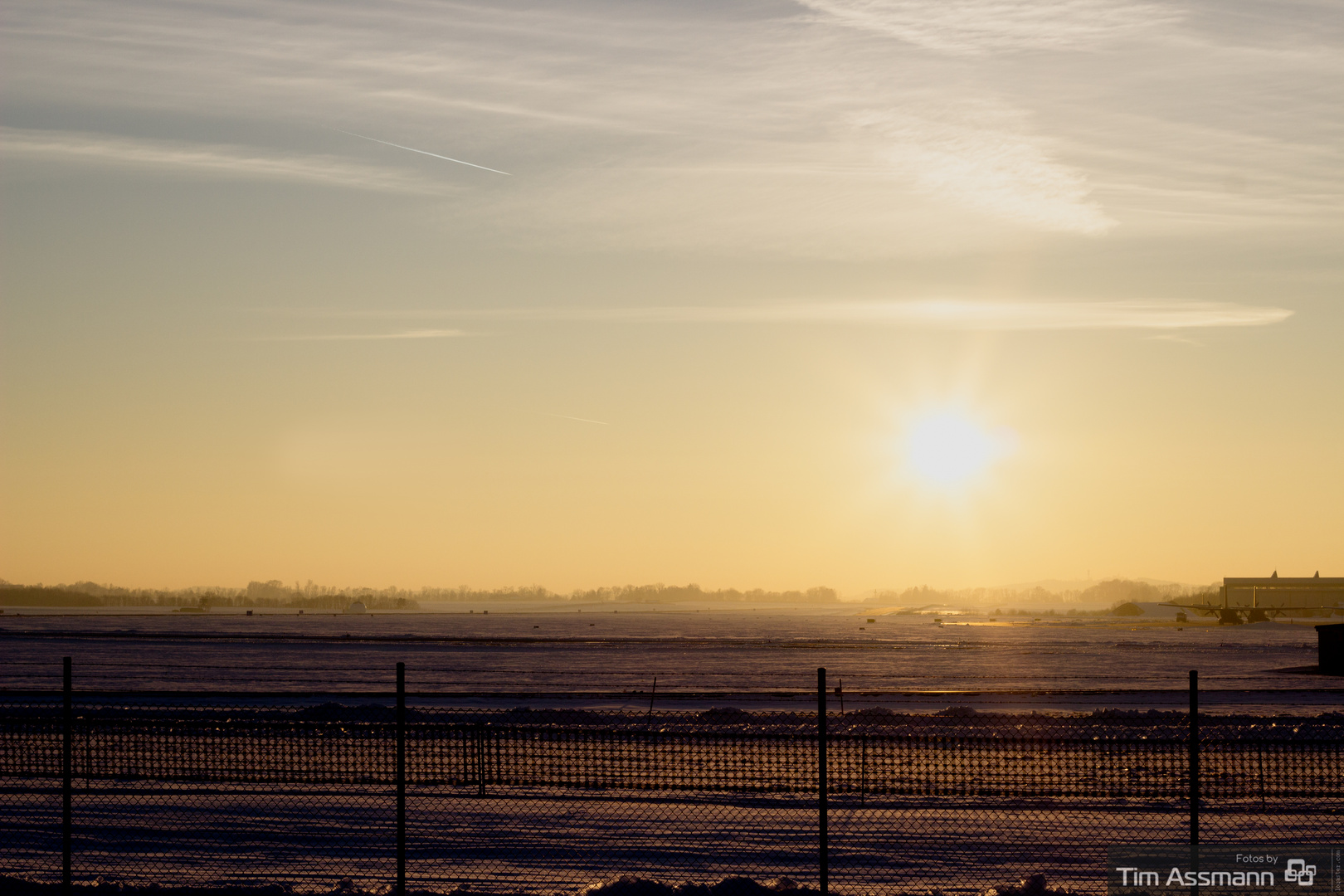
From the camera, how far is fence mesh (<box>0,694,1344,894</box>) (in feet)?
49.7

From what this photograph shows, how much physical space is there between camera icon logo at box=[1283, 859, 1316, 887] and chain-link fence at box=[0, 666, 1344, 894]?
85cm

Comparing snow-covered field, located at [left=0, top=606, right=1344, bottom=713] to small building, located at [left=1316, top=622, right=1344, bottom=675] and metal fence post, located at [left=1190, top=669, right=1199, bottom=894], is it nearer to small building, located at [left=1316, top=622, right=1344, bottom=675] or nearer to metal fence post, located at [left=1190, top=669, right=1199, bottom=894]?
small building, located at [left=1316, top=622, right=1344, bottom=675]

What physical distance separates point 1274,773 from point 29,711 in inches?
1476

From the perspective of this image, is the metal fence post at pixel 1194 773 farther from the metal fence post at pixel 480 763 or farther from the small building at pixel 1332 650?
the small building at pixel 1332 650

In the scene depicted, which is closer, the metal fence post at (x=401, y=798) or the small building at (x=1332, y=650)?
the metal fence post at (x=401, y=798)

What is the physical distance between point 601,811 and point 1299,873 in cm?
1060

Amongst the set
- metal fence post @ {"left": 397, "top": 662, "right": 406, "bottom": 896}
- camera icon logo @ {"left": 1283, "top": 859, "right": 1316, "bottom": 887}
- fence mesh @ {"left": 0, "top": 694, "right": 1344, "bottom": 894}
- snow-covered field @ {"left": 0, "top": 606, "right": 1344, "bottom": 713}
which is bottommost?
snow-covered field @ {"left": 0, "top": 606, "right": 1344, "bottom": 713}

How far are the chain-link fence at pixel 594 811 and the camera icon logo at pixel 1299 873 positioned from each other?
849 mm

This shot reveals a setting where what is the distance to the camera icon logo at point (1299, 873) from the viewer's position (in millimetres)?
12895

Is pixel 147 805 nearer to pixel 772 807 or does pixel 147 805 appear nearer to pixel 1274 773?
pixel 772 807

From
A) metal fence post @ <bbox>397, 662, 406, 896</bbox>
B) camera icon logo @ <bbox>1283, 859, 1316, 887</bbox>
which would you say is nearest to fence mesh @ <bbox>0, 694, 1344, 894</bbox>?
camera icon logo @ <bbox>1283, 859, 1316, 887</bbox>

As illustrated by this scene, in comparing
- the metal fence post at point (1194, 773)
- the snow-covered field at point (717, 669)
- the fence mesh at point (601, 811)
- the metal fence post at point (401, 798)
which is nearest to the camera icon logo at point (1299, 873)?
→ the fence mesh at point (601, 811)

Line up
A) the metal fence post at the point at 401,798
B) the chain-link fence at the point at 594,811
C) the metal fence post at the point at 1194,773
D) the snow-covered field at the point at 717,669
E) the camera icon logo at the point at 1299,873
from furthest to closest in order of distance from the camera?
the snow-covered field at the point at 717,669
the chain-link fence at the point at 594,811
the camera icon logo at the point at 1299,873
the metal fence post at the point at 401,798
the metal fence post at the point at 1194,773

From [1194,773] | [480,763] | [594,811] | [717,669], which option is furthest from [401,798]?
[717,669]
